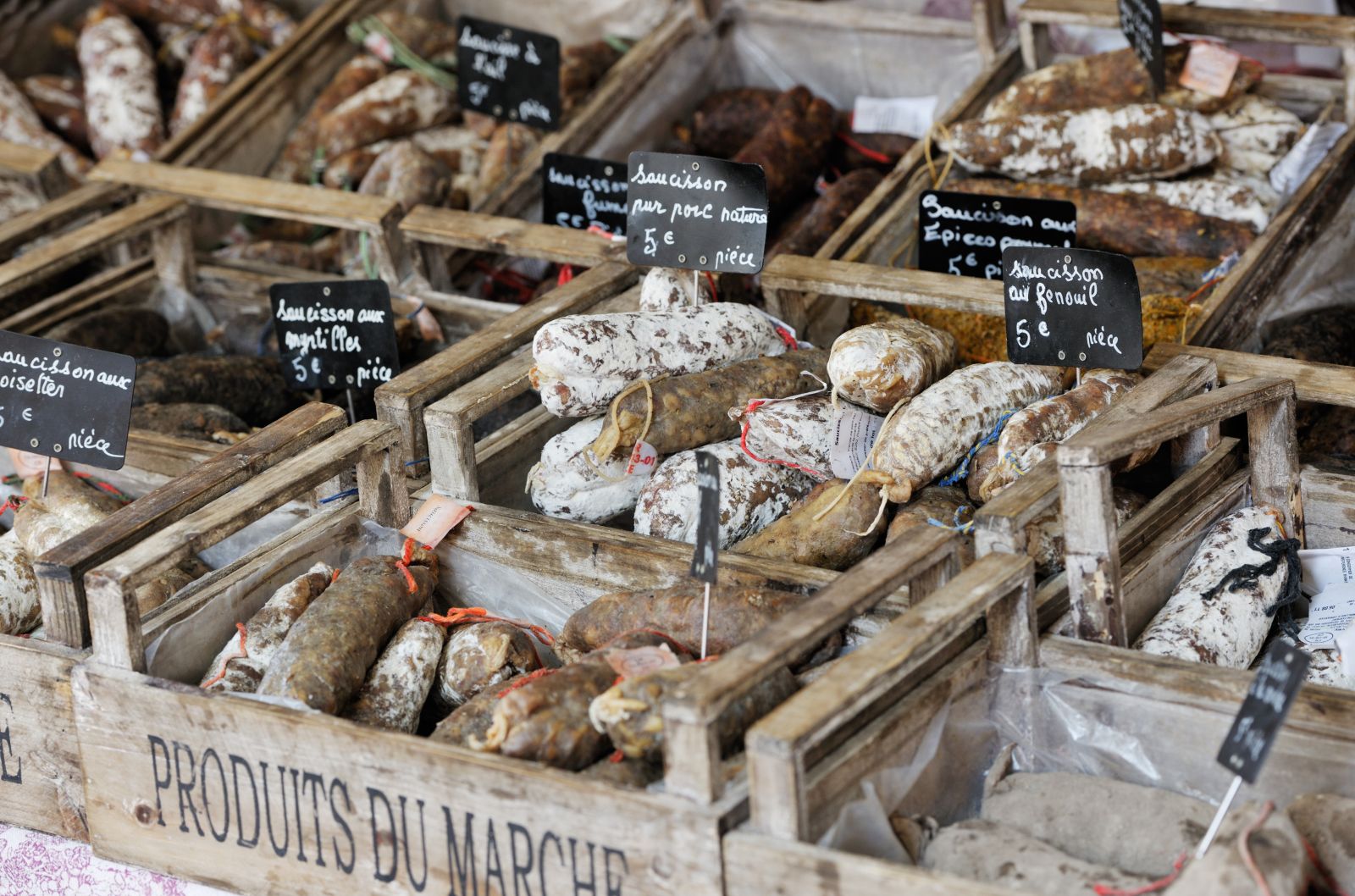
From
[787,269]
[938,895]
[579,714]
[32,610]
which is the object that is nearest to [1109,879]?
[938,895]

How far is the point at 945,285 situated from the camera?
365 cm

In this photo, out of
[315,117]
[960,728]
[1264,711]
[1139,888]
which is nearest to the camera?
[1264,711]

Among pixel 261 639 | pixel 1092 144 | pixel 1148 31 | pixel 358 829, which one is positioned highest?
pixel 1148 31

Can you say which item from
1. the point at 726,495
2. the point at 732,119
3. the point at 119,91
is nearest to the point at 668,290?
the point at 726,495

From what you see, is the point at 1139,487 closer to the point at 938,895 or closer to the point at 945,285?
the point at 945,285

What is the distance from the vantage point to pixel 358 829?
256cm

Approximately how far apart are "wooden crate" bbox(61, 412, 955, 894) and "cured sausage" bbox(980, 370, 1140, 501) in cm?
42

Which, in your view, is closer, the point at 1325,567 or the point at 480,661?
the point at 480,661

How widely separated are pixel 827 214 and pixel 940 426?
178cm

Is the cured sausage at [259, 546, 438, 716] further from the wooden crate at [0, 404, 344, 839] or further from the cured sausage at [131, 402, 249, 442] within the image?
the cured sausage at [131, 402, 249, 442]

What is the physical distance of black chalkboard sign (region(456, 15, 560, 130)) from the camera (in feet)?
16.7

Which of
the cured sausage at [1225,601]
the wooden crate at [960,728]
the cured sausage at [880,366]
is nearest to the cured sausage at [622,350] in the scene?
the cured sausage at [880,366]

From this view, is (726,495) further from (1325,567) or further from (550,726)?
(1325,567)

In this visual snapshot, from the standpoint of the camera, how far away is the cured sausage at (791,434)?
10.9 ft
